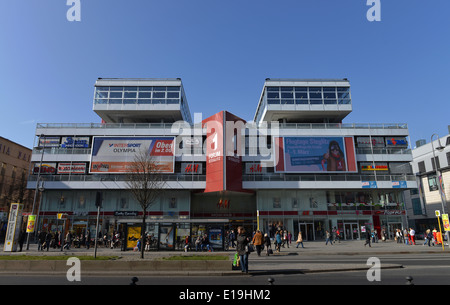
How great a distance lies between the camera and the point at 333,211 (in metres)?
39.5

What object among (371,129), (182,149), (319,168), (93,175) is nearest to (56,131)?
(93,175)

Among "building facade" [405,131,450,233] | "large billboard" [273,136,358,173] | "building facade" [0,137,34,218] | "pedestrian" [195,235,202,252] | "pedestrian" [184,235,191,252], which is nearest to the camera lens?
"pedestrian" [184,235,191,252]

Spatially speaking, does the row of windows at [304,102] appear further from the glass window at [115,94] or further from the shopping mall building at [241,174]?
the glass window at [115,94]

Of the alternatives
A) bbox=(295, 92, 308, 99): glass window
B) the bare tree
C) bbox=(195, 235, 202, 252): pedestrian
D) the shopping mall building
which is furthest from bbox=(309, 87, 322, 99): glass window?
bbox=(195, 235, 202, 252): pedestrian

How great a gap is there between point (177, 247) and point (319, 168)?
24.0m

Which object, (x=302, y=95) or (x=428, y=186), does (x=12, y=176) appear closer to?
(x=302, y=95)

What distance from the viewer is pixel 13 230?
2222cm

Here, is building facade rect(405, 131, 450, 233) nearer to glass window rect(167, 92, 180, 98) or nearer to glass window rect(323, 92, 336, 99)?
glass window rect(323, 92, 336, 99)

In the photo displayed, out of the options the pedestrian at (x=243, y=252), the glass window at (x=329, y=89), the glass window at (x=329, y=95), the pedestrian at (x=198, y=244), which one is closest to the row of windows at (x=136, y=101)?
the glass window at (x=329, y=95)

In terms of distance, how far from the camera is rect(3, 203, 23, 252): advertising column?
72.2ft

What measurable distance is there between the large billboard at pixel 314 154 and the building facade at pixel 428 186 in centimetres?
1926

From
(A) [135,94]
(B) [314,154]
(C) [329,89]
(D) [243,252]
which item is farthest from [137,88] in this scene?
(D) [243,252]

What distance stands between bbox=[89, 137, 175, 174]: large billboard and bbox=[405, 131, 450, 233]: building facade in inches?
1721

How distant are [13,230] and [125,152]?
1857 cm
